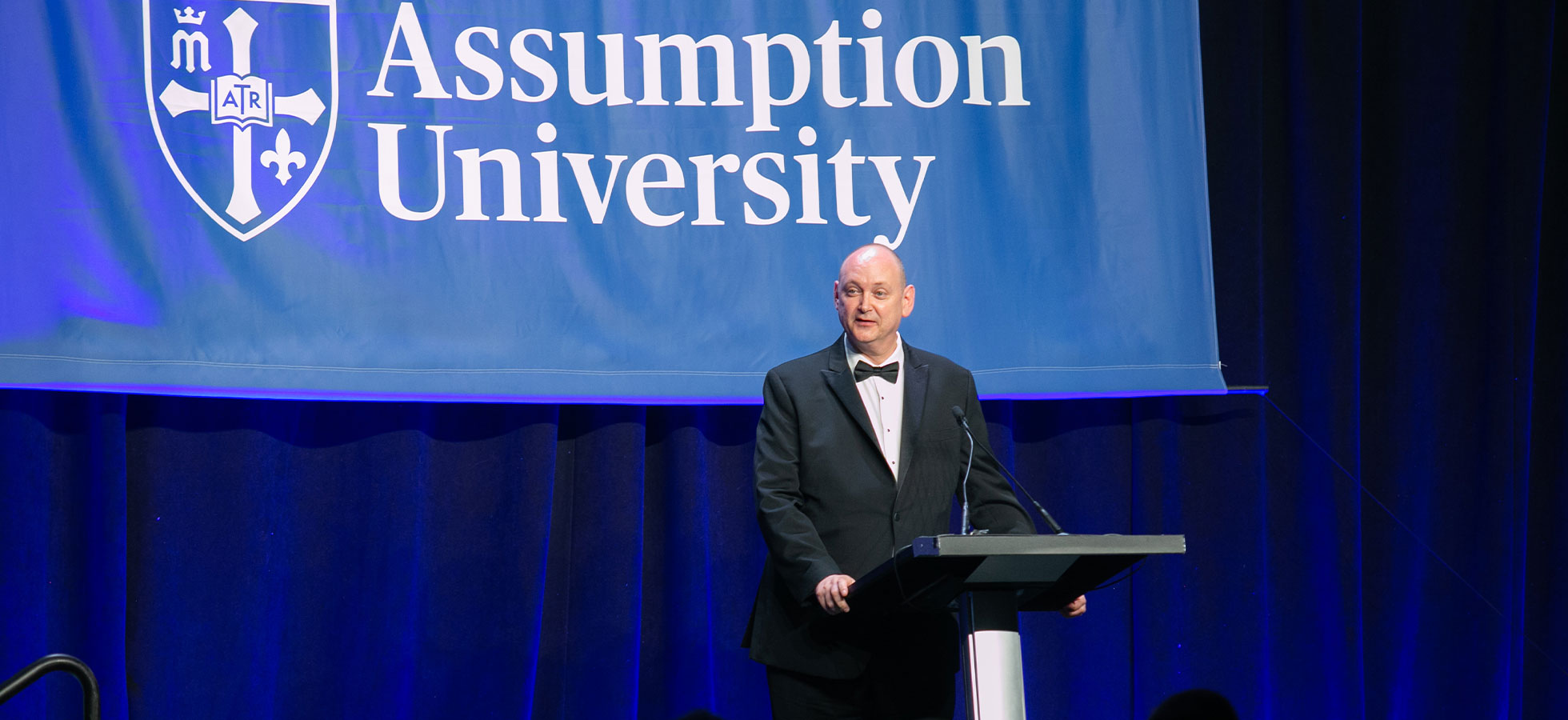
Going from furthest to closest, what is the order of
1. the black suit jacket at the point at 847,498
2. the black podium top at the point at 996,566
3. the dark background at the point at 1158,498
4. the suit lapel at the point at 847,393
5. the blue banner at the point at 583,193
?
the dark background at the point at 1158,498
the blue banner at the point at 583,193
the suit lapel at the point at 847,393
the black suit jacket at the point at 847,498
the black podium top at the point at 996,566

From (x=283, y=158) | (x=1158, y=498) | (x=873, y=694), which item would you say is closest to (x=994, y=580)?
(x=873, y=694)

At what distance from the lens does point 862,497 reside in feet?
8.09

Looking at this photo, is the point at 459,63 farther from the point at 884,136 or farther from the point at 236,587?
the point at 236,587

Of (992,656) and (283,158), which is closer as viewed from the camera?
(992,656)

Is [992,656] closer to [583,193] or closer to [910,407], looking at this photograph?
[910,407]

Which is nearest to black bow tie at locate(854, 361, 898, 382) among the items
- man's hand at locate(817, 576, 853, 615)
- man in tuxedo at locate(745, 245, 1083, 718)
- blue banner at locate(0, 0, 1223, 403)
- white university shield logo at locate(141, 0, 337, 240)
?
man in tuxedo at locate(745, 245, 1083, 718)

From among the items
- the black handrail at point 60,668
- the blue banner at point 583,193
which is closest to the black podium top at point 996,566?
the black handrail at point 60,668

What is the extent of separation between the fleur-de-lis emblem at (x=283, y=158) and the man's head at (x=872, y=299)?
1.49 metres

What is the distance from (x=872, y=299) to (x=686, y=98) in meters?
1.14

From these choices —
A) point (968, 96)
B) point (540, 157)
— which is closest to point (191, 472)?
point (540, 157)

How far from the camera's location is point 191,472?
327cm

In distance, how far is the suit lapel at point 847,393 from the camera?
2490mm

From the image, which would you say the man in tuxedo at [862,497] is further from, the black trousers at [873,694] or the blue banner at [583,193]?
the blue banner at [583,193]

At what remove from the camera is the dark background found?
10.6 feet
